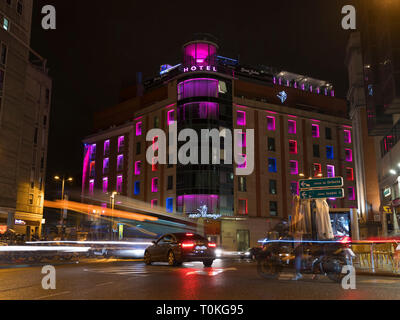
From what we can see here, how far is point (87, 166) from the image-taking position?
7206 cm

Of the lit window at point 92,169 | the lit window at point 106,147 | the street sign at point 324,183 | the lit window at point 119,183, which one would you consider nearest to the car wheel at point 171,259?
the street sign at point 324,183

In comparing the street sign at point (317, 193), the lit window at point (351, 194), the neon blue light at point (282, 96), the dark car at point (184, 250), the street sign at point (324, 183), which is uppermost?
the neon blue light at point (282, 96)

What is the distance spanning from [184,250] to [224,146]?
36048 millimetres

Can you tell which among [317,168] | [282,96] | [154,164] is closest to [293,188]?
[317,168]

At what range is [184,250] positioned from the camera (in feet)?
59.1

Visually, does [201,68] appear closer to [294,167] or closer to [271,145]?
[271,145]

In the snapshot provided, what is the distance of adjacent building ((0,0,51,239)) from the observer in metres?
48.1

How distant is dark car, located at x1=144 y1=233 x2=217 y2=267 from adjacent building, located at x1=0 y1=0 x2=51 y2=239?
29.6 m

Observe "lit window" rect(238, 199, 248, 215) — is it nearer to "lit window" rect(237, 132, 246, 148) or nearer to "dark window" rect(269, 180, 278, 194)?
"dark window" rect(269, 180, 278, 194)

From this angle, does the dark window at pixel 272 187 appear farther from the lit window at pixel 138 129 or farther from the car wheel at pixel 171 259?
the car wheel at pixel 171 259

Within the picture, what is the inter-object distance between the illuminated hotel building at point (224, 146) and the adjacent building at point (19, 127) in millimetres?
11389

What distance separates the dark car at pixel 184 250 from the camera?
59.1 feet
